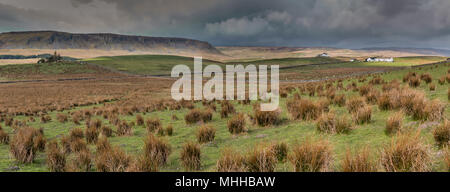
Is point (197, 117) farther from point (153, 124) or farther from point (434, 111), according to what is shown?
point (434, 111)

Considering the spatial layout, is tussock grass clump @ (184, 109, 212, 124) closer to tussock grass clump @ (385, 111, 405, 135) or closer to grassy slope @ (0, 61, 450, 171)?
grassy slope @ (0, 61, 450, 171)

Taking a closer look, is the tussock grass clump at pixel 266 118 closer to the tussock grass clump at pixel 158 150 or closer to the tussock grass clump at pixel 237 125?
the tussock grass clump at pixel 237 125

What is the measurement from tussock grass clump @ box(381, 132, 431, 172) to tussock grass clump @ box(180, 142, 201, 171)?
10.4ft

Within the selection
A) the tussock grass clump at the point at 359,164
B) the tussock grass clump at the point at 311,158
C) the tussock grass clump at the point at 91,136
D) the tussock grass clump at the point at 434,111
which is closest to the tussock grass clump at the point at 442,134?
the tussock grass clump at the point at 434,111

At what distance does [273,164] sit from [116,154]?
2977mm

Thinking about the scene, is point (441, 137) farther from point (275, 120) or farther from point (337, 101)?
point (337, 101)

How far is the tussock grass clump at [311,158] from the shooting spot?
3973mm

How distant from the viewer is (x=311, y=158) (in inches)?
162

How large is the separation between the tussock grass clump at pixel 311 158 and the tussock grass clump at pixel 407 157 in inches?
30.5

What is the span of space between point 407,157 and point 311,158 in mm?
1295

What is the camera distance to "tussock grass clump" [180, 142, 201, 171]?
16.5 feet

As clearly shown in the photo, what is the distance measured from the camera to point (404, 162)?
3637 millimetres

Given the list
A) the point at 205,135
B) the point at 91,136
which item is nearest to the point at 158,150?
the point at 205,135
